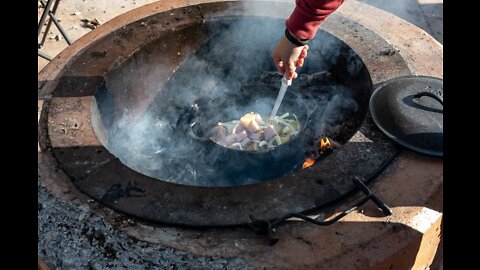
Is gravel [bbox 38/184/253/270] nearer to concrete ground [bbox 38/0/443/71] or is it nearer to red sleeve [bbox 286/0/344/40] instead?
red sleeve [bbox 286/0/344/40]

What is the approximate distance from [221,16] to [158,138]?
40.7 inches

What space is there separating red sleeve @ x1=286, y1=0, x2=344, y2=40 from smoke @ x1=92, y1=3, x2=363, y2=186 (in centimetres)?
78

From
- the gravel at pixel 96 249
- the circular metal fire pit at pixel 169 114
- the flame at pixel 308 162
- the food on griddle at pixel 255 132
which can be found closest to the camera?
the gravel at pixel 96 249

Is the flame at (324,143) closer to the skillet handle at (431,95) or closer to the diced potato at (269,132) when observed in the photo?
the diced potato at (269,132)

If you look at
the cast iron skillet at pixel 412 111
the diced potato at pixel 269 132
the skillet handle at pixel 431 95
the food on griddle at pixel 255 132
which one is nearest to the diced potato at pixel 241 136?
the food on griddle at pixel 255 132

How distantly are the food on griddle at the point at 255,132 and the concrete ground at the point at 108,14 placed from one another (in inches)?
115

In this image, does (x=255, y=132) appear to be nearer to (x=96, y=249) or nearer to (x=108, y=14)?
(x=96, y=249)

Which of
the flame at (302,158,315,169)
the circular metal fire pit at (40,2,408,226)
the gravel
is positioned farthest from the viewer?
the flame at (302,158,315,169)

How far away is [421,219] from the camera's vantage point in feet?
8.00

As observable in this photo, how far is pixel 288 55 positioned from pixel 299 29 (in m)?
0.18

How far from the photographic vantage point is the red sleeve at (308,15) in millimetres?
2539

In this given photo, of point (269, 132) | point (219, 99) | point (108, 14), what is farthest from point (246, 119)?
point (108, 14)

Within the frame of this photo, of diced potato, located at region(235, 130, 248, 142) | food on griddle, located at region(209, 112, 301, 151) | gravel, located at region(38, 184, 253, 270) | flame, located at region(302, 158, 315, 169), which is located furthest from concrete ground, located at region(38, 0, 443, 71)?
gravel, located at region(38, 184, 253, 270)

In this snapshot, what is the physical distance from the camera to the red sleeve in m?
2.54
